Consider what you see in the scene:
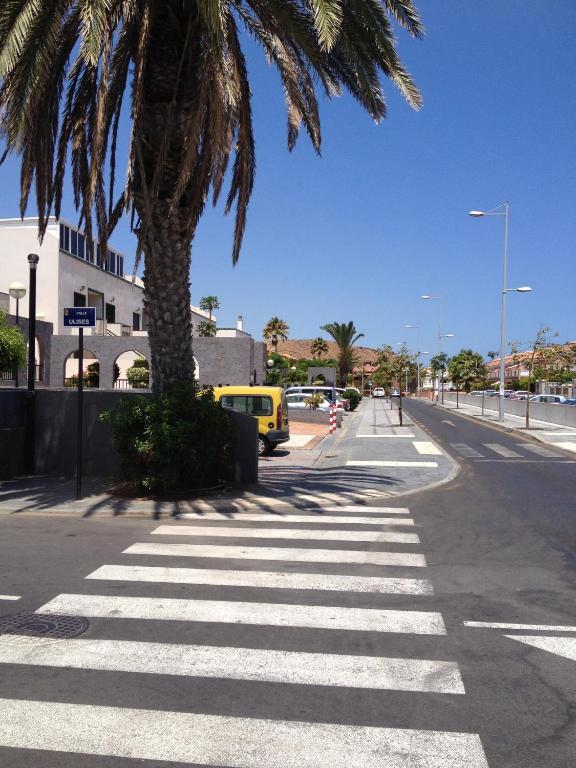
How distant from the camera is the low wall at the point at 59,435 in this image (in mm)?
12875

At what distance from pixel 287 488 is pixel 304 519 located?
271 cm

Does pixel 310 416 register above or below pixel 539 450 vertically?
above

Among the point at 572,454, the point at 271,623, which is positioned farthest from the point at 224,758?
the point at 572,454

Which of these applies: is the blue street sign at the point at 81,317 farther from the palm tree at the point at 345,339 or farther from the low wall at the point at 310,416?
the palm tree at the point at 345,339

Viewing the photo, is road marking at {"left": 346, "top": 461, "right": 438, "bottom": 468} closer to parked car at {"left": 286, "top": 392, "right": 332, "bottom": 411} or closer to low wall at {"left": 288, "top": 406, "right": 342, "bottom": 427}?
low wall at {"left": 288, "top": 406, "right": 342, "bottom": 427}

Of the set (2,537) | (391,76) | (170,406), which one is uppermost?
(391,76)

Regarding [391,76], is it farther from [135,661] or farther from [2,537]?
[135,661]

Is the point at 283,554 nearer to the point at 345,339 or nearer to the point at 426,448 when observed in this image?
the point at 426,448

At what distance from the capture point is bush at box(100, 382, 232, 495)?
1095 centimetres

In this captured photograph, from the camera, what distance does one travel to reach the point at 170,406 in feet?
36.8

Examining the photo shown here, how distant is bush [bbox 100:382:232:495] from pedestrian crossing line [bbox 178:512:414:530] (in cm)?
112

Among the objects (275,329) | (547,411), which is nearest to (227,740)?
(547,411)

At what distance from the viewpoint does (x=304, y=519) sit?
9945mm

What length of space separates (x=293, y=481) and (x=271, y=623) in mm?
8167
